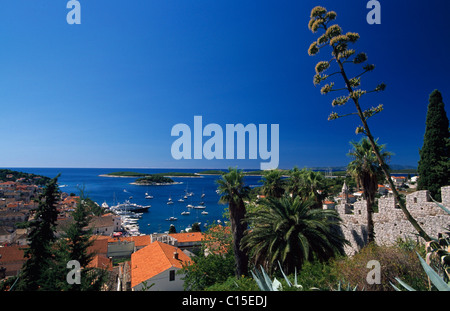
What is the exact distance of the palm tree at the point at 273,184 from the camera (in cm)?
1886

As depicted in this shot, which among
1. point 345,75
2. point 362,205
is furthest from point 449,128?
point 345,75

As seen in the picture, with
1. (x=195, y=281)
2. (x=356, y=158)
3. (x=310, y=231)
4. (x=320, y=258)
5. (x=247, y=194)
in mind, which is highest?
(x=356, y=158)

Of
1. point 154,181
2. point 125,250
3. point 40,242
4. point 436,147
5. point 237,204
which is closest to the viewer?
point 40,242

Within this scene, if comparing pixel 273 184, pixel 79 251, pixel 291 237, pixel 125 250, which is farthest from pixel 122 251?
pixel 291 237

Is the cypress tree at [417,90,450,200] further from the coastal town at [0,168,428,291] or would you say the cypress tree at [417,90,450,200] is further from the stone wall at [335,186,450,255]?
the stone wall at [335,186,450,255]

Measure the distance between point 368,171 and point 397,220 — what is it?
3.30m

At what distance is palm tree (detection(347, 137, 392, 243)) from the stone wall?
0.74 metres

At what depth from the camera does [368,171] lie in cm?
1438

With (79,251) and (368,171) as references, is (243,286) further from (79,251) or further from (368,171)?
(368,171)

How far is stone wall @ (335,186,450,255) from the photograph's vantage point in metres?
11.7

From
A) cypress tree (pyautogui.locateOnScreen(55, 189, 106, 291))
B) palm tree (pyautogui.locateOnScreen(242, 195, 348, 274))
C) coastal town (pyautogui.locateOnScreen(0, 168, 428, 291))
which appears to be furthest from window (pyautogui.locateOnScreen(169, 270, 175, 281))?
palm tree (pyautogui.locateOnScreen(242, 195, 348, 274))
